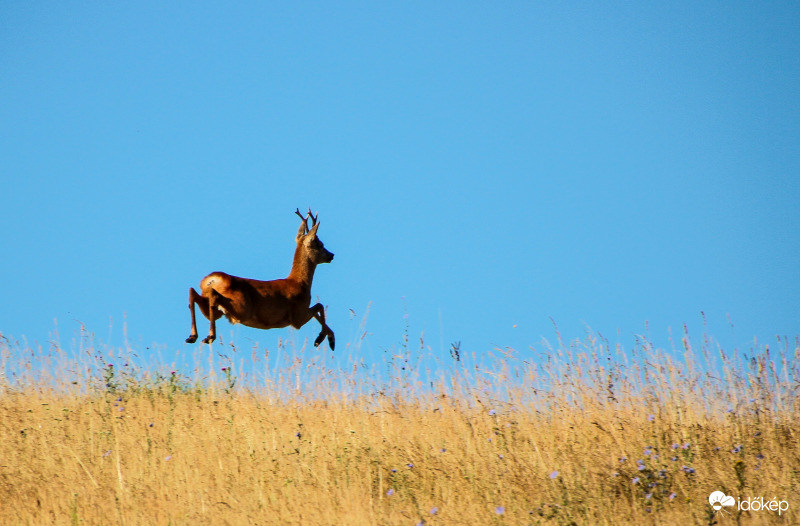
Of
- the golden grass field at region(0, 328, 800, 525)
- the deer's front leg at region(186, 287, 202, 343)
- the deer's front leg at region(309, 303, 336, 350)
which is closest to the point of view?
the golden grass field at region(0, 328, 800, 525)

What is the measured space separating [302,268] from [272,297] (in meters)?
1.03

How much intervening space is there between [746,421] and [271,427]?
159 inches

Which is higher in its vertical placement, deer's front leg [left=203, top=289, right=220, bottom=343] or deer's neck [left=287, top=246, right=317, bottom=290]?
deer's neck [left=287, top=246, right=317, bottom=290]

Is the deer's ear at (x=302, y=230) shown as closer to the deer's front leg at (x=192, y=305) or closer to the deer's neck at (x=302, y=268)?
the deer's neck at (x=302, y=268)

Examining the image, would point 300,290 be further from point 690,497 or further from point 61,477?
point 690,497

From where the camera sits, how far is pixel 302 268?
44.8 feet

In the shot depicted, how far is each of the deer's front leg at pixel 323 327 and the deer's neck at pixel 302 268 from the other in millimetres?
544

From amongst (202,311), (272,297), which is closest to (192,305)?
(202,311)

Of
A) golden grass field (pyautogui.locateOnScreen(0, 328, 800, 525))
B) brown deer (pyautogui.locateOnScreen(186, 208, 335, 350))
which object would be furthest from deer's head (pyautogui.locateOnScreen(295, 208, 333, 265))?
golden grass field (pyautogui.locateOnScreen(0, 328, 800, 525))

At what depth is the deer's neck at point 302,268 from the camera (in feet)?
44.6

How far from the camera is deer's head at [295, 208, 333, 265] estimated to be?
13758 mm

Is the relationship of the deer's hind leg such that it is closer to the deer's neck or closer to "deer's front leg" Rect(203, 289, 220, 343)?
"deer's front leg" Rect(203, 289, 220, 343)

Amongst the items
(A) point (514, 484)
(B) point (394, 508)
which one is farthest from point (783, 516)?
(B) point (394, 508)

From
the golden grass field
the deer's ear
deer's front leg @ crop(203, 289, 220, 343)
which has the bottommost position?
the golden grass field
